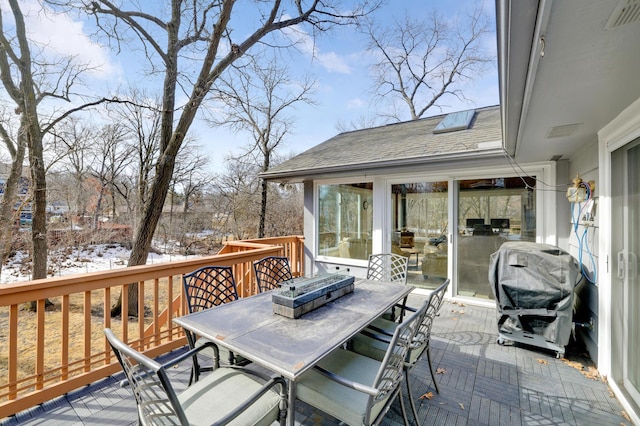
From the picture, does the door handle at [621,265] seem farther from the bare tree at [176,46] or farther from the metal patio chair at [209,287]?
the bare tree at [176,46]

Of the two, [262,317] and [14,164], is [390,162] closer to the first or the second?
[262,317]

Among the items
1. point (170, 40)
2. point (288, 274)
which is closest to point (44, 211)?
point (170, 40)

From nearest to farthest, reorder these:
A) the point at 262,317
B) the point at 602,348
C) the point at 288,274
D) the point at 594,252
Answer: the point at 262,317, the point at 602,348, the point at 594,252, the point at 288,274

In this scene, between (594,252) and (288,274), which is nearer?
(594,252)

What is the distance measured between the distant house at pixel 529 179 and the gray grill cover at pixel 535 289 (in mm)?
255

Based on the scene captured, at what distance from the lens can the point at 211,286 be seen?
2736 millimetres

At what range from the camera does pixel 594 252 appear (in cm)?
293

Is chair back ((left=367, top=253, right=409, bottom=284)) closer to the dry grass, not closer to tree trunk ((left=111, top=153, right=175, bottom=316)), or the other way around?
tree trunk ((left=111, top=153, right=175, bottom=316))

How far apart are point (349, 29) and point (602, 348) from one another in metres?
8.20

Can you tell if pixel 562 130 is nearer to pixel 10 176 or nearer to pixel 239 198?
pixel 10 176

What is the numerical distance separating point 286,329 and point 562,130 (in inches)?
114

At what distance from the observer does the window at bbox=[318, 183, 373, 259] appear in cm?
558

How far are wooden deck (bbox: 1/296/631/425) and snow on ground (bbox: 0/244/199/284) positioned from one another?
26.8ft

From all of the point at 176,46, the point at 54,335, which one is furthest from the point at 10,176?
the point at 176,46
